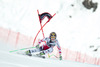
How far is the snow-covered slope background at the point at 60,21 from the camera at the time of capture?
12211mm

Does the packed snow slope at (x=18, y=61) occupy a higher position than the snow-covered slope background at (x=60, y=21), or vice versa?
the snow-covered slope background at (x=60, y=21)

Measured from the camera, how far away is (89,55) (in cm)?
1283

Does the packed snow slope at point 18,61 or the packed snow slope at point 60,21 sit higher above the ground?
the packed snow slope at point 60,21

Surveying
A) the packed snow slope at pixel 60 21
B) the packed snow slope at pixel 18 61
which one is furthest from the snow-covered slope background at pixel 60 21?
the packed snow slope at pixel 18 61

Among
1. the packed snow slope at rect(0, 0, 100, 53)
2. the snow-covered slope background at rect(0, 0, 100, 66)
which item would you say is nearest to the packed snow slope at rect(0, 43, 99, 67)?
the packed snow slope at rect(0, 0, 100, 53)

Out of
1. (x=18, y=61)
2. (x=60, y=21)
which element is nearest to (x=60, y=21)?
(x=60, y=21)

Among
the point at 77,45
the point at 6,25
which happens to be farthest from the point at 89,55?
the point at 6,25

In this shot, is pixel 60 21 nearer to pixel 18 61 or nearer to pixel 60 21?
pixel 60 21

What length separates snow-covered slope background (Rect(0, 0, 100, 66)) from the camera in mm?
12211

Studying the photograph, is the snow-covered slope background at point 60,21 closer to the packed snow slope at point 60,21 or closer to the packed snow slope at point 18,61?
the packed snow slope at point 60,21

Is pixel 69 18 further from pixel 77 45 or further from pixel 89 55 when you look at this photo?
pixel 89 55

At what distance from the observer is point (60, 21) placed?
13898 mm

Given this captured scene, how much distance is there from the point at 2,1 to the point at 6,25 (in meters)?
2.56

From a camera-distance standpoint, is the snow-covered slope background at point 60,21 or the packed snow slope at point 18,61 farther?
the snow-covered slope background at point 60,21
